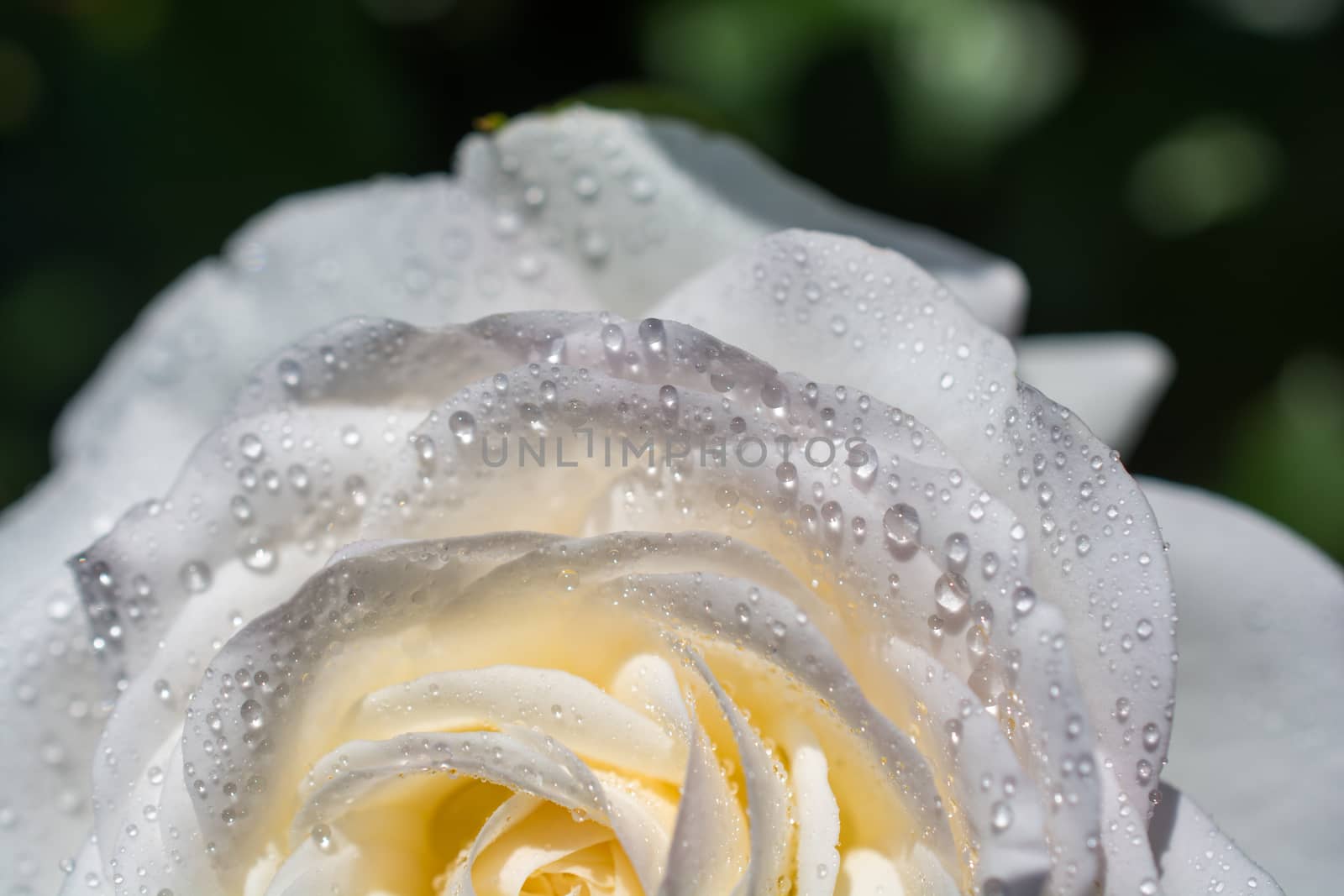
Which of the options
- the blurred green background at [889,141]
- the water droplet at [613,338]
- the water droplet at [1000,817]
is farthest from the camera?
the blurred green background at [889,141]

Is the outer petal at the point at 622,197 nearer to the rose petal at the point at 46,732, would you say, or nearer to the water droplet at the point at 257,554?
the water droplet at the point at 257,554

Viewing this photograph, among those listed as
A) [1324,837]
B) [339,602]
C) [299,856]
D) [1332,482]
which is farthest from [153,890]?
[1332,482]

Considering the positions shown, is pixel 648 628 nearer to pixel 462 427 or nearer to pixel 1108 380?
pixel 462 427

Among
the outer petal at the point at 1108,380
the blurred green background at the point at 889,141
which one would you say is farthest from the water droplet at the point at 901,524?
the blurred green background at the point at 889,141

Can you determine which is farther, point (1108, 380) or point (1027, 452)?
point (1108, 380)

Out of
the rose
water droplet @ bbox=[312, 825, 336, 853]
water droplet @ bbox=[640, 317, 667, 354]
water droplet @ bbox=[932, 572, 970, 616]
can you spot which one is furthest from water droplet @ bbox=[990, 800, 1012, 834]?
water droplet @ bbox=[312, 825, 336, 853]

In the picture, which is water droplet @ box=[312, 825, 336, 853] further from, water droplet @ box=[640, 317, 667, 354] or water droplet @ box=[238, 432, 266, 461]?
water droplet @ box=[640, 317, 667, 354]

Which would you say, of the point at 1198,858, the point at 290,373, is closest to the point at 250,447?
the point at 290,373

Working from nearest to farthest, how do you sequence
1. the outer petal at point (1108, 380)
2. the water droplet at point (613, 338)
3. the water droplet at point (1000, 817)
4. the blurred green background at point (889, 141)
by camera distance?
1. the water droplet at point (1000, 817)
2. the water droplet at point (613, 338)
3. the outer petal at point (1108, 380)
4. the blurred green background at point (889, 141)
